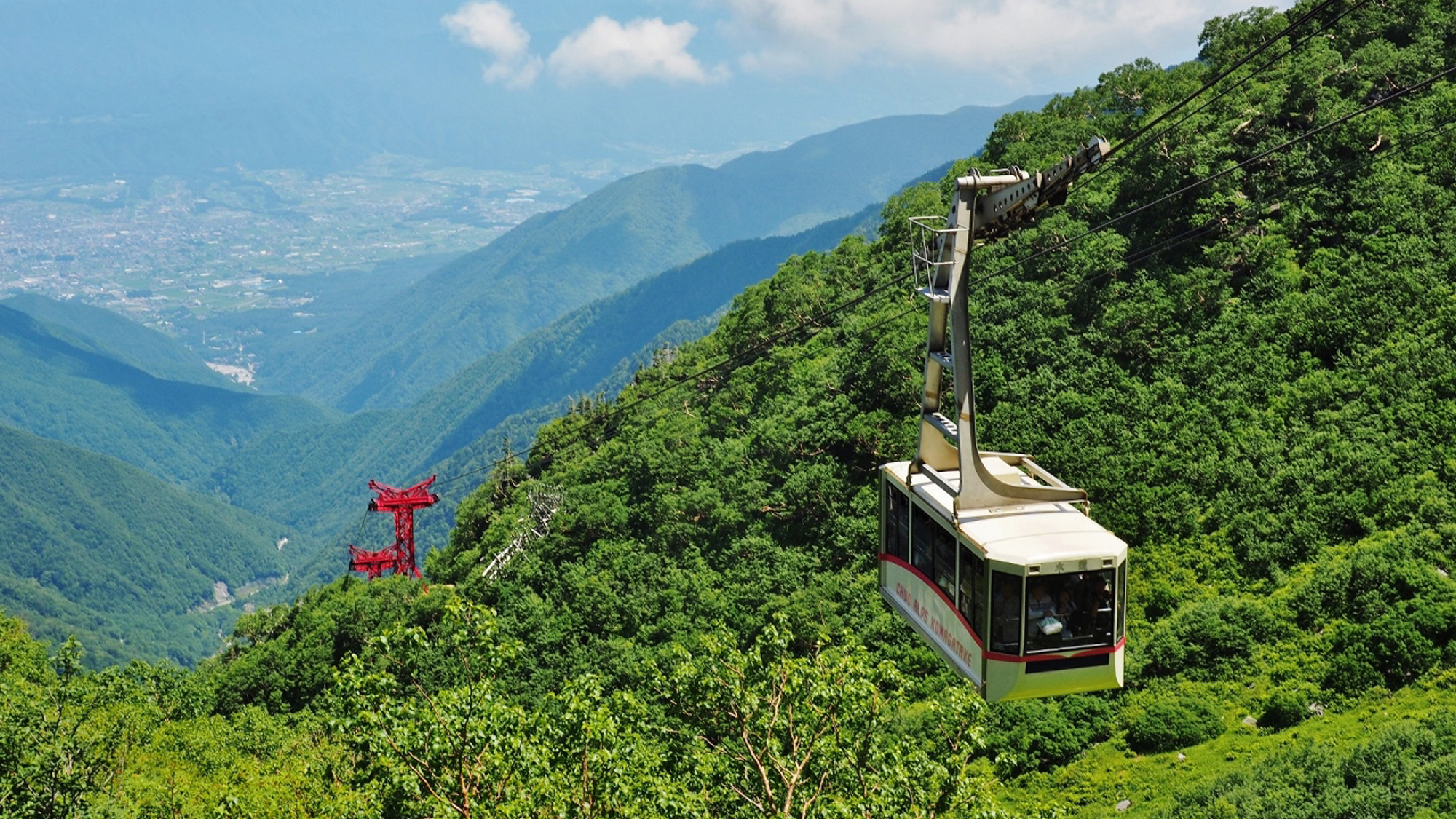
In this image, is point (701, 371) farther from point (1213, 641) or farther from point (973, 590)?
point (973, 590)

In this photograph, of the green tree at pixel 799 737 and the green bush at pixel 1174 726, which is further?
the green bush at pixel 1174 726

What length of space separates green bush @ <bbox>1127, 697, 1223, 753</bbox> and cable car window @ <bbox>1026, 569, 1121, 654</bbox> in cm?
1700

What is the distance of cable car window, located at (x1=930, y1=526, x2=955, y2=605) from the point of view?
1797cm

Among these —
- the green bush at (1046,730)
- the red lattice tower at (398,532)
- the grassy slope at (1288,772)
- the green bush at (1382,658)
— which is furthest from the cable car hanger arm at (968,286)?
the red lattice tower at (398,532)

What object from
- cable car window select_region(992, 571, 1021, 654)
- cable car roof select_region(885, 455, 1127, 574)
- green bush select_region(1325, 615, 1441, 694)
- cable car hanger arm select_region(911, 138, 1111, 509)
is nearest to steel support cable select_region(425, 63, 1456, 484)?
cable car hanger arm select_region(911, 138, 1111, 509)

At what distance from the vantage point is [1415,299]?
4197cm

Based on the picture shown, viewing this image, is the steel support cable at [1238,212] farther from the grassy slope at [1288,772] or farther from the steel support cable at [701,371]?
the grassy slope at [1288,772]

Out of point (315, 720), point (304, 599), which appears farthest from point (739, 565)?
point (304, 599)

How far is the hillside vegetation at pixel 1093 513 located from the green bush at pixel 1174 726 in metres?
0.08

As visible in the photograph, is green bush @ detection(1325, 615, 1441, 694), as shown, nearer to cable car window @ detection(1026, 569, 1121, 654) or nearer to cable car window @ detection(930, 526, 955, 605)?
cable car window @ detection(1026, 569, 1121, 654)

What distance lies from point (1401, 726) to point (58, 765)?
92.2ft

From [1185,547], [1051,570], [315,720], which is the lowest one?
[315,720]

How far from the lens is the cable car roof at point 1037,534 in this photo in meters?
16.1

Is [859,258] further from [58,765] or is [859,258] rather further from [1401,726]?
[58,765]
